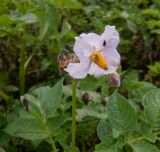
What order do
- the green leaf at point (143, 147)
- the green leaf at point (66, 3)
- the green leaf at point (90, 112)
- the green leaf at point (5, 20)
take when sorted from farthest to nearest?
1. the green leaf at point (66, 3)
2. the green leaf at point (5, 20)
3. the green leaf at point (90, 112)
4. the green leaf at point (143, 147)

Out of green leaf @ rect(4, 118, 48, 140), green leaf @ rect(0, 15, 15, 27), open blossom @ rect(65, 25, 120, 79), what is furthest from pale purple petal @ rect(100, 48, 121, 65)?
green leaf @ rect(0, 15, 15, 27)

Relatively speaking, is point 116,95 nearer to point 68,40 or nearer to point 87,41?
point 87,41

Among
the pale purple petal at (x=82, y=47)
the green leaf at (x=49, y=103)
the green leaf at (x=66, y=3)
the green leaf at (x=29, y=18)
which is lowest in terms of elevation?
the green leaf at (x=49, y=103)

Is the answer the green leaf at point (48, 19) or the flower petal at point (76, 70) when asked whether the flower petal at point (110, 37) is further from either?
the green leaf at point (48, 19)

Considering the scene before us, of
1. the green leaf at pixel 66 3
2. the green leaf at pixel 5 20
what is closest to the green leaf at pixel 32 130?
the green leaf at pixel 5 20

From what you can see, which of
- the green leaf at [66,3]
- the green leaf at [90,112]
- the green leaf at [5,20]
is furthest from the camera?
the green leaf at [66,3]

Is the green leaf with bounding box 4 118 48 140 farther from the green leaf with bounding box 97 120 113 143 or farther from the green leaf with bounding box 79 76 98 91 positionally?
the green leaf with bounding box 79 76 98 91

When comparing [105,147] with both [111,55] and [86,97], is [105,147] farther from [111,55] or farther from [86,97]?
[86,97]

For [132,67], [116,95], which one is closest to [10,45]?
[132,67]

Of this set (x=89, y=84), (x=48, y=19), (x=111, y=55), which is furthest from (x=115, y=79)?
(x=48, y=19)
